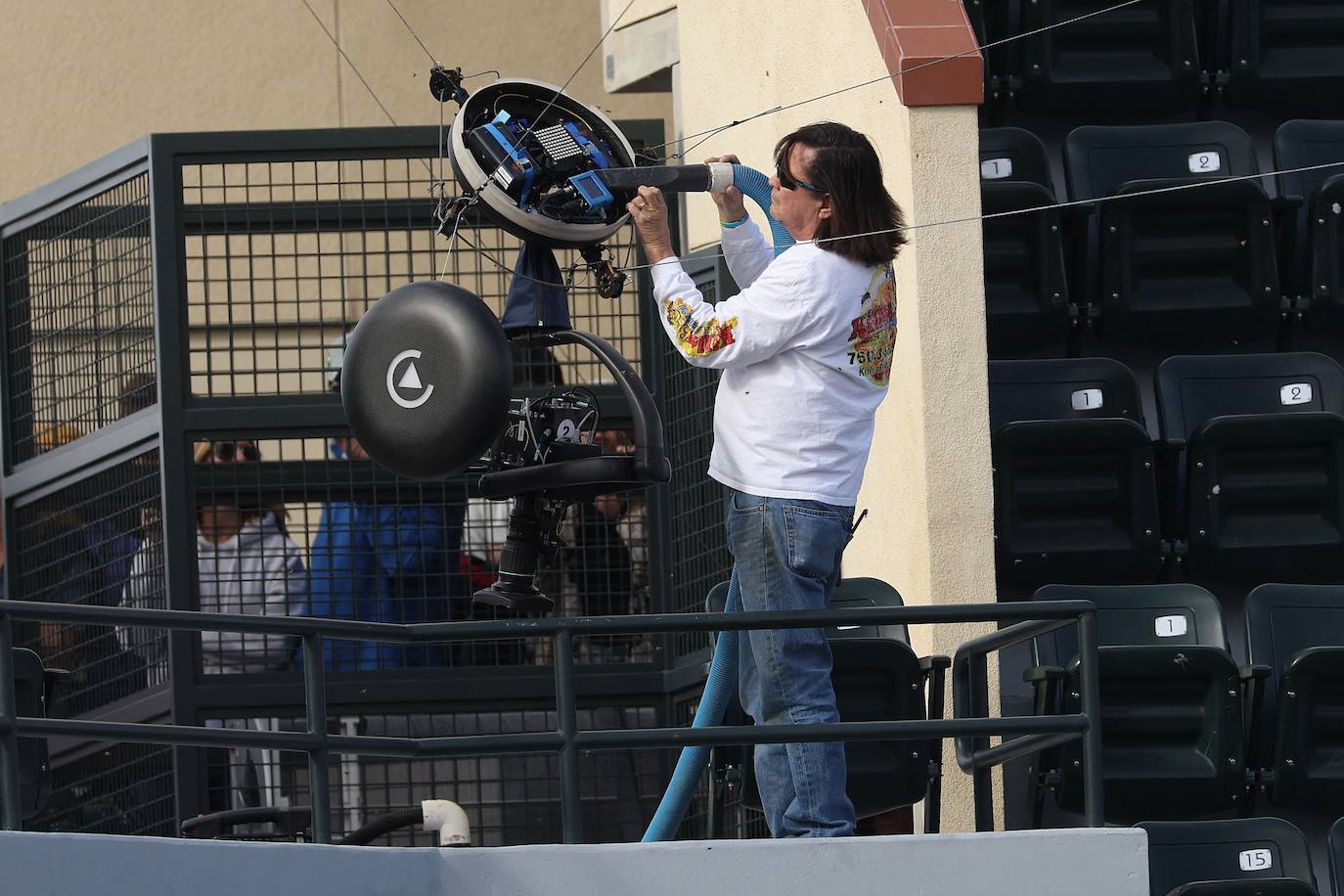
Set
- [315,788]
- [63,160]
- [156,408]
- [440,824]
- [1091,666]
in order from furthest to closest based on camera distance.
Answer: [63,160] < [156,408] < [440,824] < [1091,666] < [315,788]

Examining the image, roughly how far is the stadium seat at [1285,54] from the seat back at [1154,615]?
231cm

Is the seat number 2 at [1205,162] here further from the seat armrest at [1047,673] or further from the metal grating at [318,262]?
the seat armrest at [1047,673]

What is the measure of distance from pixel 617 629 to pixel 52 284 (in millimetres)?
3795

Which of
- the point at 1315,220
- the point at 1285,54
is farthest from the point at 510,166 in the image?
the point at 1285,54

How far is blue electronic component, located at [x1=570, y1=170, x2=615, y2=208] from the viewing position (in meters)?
4.42

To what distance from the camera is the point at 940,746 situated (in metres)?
5.33

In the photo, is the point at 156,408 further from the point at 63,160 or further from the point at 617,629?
the point at 63,160

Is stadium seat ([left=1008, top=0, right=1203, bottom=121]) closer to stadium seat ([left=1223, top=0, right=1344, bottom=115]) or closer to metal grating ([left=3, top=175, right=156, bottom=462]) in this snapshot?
stadium seat ([left=1223, top=0, right=1344, bottom=115])

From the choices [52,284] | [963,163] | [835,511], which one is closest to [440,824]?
[835,511]

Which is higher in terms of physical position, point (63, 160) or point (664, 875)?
point (63, 160)

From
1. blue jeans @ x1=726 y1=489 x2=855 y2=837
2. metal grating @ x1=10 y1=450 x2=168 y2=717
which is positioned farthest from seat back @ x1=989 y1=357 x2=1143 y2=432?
metal grating @ x1=10 y1=450 x2=168 y2=717

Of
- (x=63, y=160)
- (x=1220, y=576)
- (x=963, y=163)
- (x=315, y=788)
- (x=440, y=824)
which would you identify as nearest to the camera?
(x=315, y=788)

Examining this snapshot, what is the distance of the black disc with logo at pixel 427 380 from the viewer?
4.32 metres

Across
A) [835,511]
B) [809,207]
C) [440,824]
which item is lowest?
[440,824]
